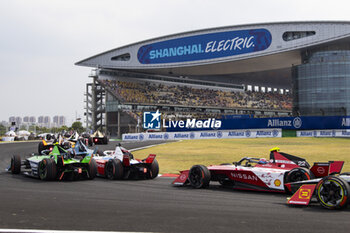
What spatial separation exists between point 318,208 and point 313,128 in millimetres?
27213

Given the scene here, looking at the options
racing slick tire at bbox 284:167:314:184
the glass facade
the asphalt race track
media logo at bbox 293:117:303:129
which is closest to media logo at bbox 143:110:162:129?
media logo at bbox 293:117:303:129

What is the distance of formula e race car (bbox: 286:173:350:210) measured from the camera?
23.8 ft

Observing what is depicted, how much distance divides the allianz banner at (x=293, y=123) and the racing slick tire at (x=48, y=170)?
25.8 meters

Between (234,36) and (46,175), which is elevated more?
(234,36)

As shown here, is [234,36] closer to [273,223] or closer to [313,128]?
[313,128]

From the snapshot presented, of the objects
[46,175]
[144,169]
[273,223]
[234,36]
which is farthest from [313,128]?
[234,36]

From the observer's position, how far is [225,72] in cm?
8025

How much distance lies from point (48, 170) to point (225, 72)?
69.9 meters

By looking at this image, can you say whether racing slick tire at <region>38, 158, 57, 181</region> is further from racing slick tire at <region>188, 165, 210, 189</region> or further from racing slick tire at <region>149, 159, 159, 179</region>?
racing slick tire at <region>188, 165, 210, 189</region>

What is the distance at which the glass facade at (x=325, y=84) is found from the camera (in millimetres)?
57719

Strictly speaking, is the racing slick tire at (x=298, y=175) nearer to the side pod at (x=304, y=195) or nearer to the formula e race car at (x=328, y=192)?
the formula e race car at (x=328, y=192)

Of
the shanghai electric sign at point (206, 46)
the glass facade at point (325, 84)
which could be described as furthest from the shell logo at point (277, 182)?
Result: the shanghai electric sign at point (206, 46)

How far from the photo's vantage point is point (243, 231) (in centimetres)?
580

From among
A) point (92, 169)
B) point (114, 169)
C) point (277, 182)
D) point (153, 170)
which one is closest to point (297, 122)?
point (153, 170)
